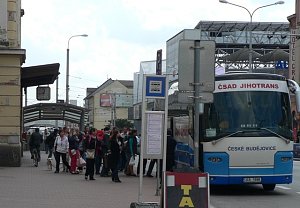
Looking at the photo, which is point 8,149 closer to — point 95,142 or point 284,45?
point 95,142

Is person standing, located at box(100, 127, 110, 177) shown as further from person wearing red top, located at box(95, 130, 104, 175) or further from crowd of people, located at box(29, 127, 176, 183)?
person wearing red top, located at box(95, 130, 104, 175)

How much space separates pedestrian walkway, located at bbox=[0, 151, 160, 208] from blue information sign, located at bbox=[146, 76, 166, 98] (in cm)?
252

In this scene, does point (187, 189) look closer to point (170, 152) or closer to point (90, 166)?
point (170, 152)

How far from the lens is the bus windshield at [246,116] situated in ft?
55.0

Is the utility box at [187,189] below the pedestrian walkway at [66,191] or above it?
above

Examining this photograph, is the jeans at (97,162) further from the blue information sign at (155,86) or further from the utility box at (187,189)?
the utility box at (187,189)

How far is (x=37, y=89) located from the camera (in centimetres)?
3447

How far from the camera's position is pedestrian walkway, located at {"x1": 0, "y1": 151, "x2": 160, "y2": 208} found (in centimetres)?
1373

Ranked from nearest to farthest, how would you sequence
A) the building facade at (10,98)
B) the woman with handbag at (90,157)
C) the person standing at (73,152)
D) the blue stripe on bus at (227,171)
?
the blue stripe on bus at (227,171) < the woman with handbag at (90,157) < the person standing at (73,152) < the building facade at (10,98)

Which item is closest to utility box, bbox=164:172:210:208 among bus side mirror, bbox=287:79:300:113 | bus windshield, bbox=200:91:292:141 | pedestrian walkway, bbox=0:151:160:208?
pedestrian walkway, bbox=0:151:160:208

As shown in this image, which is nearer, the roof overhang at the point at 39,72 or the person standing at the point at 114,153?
the person standing at the point at 114,153

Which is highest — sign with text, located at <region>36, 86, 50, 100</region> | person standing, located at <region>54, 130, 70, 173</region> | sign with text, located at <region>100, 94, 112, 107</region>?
sign with text, located at <region>100, 94, 112, 107</region>

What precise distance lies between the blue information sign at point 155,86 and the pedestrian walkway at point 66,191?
2519mm

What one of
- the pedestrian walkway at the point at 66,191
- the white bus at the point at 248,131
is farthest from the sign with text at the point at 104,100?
the white bus at the point at 248,131
